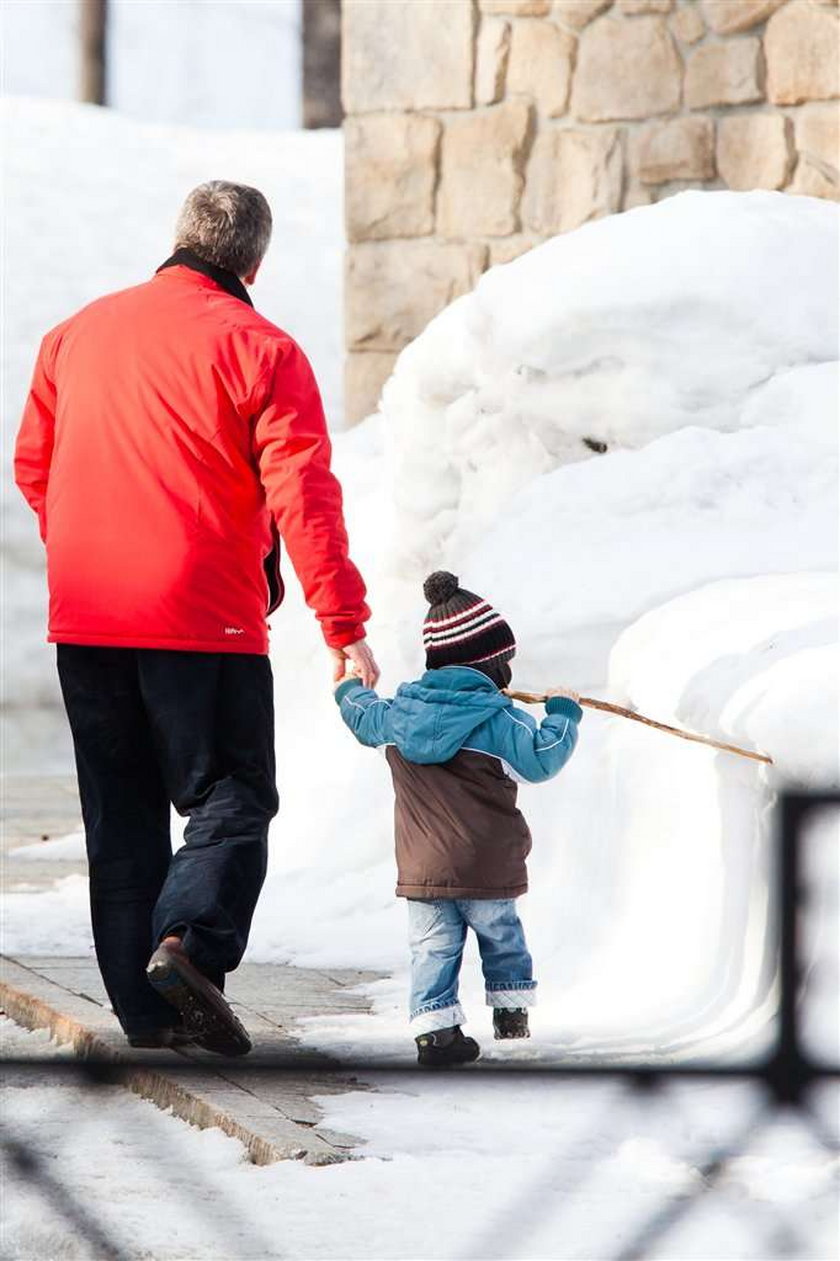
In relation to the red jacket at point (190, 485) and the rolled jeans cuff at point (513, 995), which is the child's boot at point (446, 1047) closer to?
the rolled jeans cuff at point (513, 995)

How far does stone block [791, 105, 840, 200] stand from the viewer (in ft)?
22.6

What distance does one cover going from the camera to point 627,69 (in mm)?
7285

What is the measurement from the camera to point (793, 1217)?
3.04m

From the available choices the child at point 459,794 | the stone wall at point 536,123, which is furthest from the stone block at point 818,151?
the child at point 459,794

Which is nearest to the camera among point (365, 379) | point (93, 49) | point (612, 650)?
point (612, 650)

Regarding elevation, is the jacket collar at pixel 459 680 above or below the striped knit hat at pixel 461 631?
below

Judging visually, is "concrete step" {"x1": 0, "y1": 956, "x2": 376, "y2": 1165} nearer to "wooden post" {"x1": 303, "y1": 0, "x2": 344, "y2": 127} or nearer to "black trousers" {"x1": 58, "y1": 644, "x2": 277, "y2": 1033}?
"black trousers" {"x1": 58, "y1": 644, "x2": 277, "y2": 1033}

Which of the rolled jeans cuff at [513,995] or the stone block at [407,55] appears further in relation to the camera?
the stone block at [407,55]

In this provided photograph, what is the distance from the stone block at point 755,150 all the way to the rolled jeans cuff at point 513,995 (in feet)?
13.0

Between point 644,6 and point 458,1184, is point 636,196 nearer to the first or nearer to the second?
point 644,6

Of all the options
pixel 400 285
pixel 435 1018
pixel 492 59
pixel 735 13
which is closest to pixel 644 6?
pixel 735 13

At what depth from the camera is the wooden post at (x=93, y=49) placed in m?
15.3

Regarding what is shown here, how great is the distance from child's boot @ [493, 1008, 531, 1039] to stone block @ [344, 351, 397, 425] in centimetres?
429

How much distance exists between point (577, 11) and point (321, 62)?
7801 mm
